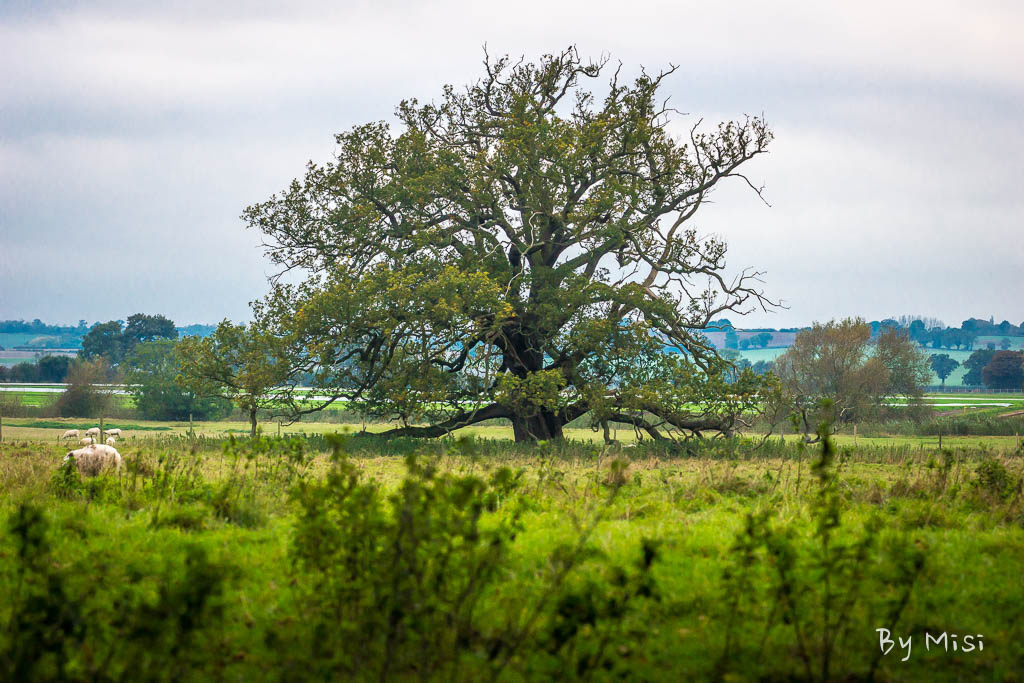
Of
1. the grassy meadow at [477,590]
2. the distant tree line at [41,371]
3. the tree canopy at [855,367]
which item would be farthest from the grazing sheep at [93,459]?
the distant tree line at [41,371]

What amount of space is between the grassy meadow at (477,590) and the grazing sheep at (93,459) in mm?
3431

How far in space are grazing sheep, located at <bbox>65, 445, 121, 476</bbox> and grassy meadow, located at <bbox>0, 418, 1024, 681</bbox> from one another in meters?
3.43

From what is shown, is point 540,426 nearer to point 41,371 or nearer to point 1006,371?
point 41,371

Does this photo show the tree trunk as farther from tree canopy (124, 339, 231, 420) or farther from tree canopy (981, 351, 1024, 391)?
tree canopy (981, 351, 1024, 391)

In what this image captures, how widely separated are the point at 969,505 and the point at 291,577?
31.4 ft

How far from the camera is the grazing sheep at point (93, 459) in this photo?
1388 centimetres

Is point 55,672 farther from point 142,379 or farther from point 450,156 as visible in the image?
point 142,379

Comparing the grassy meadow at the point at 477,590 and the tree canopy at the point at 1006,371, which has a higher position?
the tree canopy at the point at 1006,371

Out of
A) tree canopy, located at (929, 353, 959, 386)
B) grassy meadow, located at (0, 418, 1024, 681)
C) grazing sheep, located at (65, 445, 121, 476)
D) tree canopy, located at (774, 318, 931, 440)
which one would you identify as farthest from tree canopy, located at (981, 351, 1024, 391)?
grazing sheep, located at (65, 445, 121, 476)

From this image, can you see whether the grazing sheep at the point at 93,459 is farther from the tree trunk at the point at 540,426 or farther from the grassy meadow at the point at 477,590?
the tree trunk at the point at 540,426

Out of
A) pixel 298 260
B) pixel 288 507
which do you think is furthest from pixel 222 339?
pixel 288 507

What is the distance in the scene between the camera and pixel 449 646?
566cm

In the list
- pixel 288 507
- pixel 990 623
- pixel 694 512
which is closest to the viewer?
pixel 990 623

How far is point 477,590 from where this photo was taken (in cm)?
570
